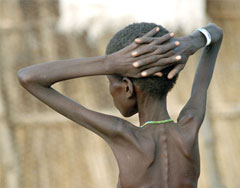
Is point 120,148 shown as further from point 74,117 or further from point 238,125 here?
point 238,125

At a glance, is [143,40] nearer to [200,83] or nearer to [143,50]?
[143,50]

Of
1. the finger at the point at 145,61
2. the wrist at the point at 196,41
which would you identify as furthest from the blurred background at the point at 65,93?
the finger at the point at 145,61

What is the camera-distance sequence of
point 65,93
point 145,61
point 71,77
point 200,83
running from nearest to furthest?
point 145,61, point 71,77, point 200,83, point 65,93

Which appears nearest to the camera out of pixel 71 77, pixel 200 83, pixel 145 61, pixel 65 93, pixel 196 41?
pixel 145 61

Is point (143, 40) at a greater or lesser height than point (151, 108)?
greater

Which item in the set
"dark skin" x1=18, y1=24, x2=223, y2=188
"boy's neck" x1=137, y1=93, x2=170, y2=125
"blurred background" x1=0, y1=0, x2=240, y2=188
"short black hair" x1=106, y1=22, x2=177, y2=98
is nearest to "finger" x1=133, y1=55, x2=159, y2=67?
"dark skin" x1=18, y1=24, x2=223, y2=188

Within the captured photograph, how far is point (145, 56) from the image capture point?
2146mm

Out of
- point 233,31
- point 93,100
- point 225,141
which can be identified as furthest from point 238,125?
point 93,100

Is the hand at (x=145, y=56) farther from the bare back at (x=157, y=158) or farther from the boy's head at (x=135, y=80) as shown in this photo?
the bare back at (x=157, y=158)

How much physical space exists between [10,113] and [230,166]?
265 cm

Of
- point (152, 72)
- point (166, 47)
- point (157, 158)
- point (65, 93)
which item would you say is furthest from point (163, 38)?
point (65, 93)

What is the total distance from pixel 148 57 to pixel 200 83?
18.7 inches

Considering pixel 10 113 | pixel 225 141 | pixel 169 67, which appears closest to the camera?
pixel 169 67

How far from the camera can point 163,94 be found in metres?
2.30
